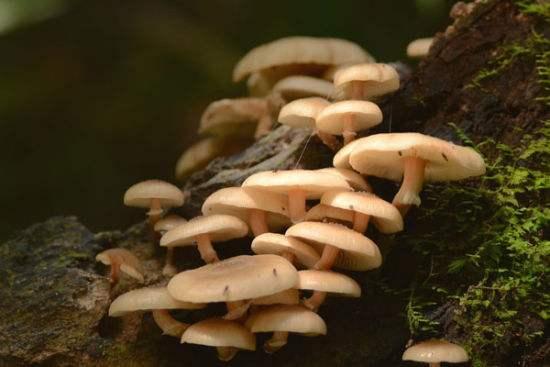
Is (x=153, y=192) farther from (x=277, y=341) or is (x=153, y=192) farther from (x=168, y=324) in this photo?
(x=277, y=341)

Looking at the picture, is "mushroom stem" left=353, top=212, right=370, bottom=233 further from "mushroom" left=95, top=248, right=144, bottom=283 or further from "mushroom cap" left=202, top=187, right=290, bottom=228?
"mushroom" left=95, top=248, right=144, bottom=283

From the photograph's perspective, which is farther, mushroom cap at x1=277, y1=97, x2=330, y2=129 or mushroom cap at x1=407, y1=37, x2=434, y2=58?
mushroom cap at x1=407, y1=37, x2=434, y2=58

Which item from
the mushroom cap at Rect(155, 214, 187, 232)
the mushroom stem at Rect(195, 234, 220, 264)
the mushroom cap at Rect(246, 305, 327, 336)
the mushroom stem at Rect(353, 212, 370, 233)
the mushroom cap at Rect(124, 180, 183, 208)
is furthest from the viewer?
the mushroom cap at Rect(155, 214, 187, 232)

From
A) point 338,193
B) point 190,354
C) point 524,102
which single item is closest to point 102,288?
point 190,354

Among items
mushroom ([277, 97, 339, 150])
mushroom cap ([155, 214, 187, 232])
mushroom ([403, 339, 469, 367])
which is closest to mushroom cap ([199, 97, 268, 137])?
mushroom ([277, 97, 339, 150])

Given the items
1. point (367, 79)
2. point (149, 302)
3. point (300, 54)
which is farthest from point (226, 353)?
point (300, 54)

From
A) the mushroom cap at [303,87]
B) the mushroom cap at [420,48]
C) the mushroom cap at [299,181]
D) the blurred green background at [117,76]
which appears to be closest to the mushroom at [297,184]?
the mushroom cap at [299,181]

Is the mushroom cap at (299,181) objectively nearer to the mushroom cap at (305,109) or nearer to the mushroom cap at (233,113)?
the mushroom cap at (305,109)

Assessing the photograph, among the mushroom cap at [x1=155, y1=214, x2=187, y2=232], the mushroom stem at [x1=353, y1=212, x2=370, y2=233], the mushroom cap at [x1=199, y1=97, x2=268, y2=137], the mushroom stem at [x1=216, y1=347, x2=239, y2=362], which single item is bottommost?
the mushroom stem at [x1=216, y1=347, x2=239, y2=362]
